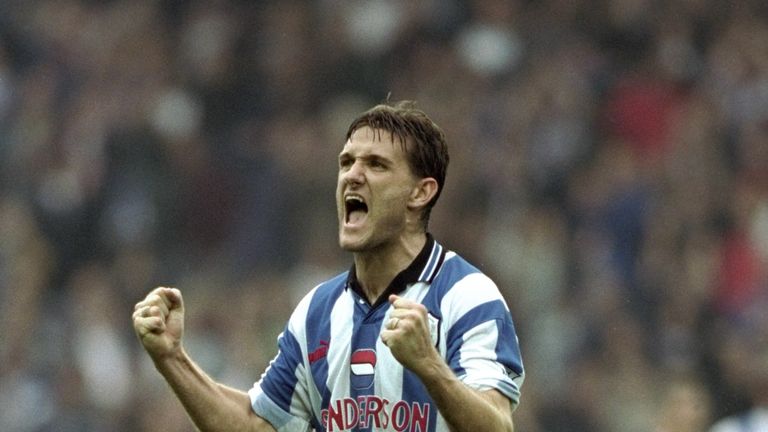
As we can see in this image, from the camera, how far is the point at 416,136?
213 inches

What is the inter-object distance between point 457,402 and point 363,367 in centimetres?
63

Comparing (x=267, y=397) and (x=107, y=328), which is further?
(x=107, y=328)

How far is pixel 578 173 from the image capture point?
12.9 m

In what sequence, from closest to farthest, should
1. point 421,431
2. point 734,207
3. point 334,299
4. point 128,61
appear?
point 421,431
point 334,299
point 734,207
point 128,61

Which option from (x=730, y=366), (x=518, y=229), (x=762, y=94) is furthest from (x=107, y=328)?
(x=762, y=94)

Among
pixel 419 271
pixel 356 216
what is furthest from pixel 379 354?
pixel 356 216

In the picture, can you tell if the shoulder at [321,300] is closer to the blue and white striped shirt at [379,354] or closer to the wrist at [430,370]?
the blue and white striped shirt at [379,354]

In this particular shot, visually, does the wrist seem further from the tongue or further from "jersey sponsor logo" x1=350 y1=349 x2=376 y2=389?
the tongue

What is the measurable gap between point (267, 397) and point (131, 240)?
7.58 m

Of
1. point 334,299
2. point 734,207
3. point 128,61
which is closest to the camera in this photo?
point 334,299

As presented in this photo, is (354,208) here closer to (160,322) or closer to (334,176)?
(160,322)

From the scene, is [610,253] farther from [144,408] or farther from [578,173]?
[144,408]

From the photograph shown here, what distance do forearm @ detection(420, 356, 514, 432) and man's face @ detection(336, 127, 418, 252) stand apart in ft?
2.38

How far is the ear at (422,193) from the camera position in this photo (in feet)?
17.8
